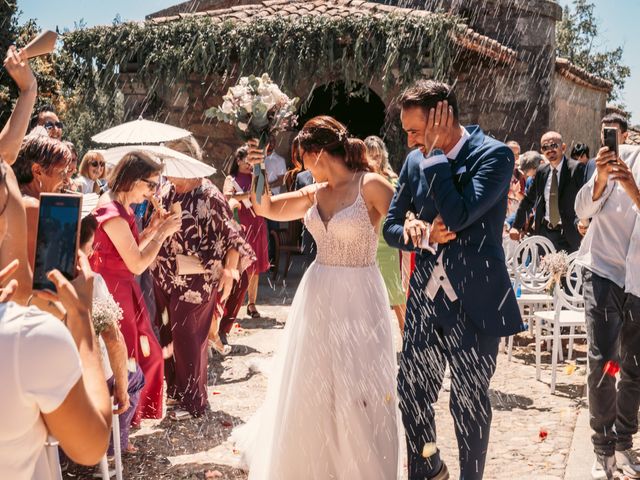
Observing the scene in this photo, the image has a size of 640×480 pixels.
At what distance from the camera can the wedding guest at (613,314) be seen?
445 centimetres

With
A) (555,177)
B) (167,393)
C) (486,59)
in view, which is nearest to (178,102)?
(486,59)

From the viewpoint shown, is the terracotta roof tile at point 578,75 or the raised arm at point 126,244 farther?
the terracotta roof tile at point 578,75

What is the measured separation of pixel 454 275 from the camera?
364cm

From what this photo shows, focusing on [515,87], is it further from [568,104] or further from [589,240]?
[589,240]

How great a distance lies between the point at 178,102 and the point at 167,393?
26.6 feet

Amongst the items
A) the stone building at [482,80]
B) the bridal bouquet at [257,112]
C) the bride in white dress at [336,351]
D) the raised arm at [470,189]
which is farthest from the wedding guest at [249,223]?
the raised arm at [470,189]

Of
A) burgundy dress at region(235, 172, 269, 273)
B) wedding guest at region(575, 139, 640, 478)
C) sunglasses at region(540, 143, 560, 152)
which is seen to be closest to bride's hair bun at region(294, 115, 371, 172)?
A: wedding guest at region(575, 139, 640, 478)

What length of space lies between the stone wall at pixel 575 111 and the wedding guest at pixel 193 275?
8.58 m

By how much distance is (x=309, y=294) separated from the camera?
434cm

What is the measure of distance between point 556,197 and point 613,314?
11.9 ft

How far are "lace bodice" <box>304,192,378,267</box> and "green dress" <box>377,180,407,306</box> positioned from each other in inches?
89.7

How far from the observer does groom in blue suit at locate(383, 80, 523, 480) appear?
140 inches

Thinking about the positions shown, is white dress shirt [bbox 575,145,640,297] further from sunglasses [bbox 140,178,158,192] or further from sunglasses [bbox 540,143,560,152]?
sunglasses [bbox 540,143,560,152]

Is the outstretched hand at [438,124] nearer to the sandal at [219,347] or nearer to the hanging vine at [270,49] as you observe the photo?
the sandal at [219,347]
